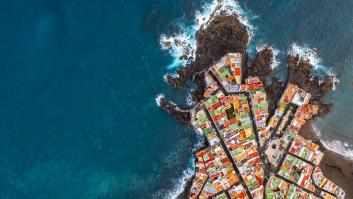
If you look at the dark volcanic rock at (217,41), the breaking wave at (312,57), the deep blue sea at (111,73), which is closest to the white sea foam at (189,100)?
the deep blue sea at (111,73)

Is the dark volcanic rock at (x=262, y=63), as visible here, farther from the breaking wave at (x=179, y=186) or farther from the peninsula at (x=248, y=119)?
the breaking wave at (x=179, y=186)

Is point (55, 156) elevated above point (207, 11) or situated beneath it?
situated beneath

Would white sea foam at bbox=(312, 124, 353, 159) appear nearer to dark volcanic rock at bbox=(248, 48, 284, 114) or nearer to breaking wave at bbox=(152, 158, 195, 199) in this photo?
dark volcanic rock at bbox=(248, 48, 284, 114)

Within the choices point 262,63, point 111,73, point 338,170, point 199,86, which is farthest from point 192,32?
point 338,170

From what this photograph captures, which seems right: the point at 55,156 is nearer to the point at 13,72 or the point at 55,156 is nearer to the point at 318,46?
the point at 13,72

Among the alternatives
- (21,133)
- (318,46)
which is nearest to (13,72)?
(21,133)

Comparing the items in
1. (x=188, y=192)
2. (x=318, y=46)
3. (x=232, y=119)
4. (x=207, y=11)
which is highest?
(x=207, y=11)

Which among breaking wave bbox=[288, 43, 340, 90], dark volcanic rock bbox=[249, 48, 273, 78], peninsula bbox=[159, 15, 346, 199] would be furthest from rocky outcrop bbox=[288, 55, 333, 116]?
dark volcanic rock bbox=[249, 48, 273, 78]
